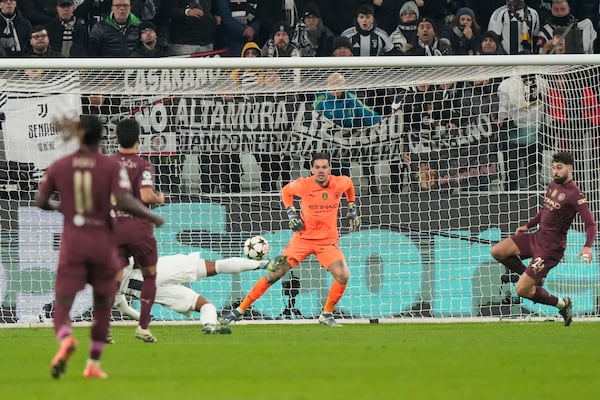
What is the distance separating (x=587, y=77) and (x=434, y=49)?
2.64 m

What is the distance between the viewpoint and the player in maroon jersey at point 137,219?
38.1ft

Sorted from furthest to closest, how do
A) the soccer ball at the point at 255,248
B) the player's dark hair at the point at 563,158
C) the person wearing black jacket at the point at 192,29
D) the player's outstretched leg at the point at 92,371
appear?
the person wearing black jacket at the point at 192,29 → the soccer ball at the point at 255,248 → the player's dark hair at the point at 563,158 → the player's outstretched leg at the point at 92,371

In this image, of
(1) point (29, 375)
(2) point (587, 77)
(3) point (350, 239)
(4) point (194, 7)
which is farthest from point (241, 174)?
(1) point (29, 375)

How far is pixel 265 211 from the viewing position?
1619 cm

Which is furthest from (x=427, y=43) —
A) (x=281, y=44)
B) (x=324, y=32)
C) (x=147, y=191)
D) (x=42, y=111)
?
(x=147, y=191)

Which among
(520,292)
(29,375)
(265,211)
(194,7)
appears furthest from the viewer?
(194,7)

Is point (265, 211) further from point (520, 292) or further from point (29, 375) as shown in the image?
point (29, 375)

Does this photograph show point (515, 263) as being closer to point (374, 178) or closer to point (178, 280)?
point (374, 178)

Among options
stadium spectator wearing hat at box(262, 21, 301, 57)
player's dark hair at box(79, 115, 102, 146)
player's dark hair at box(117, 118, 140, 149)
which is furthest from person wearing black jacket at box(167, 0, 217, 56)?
player's dark hair at box(79, 115, 102, 146)

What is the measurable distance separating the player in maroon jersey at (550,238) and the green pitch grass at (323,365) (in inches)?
25.0

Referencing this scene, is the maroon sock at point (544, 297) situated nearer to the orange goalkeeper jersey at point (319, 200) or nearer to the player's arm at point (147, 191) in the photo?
the orange goalkeeper jersey at point (319, 200)

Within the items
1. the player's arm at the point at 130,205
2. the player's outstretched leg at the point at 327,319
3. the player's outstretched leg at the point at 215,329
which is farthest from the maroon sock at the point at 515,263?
the player's arm at the point at 130,205

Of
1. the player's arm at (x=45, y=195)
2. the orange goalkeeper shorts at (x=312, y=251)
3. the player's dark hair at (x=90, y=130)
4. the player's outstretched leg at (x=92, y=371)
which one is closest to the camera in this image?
the player's dark hair at (x=90, y=130)

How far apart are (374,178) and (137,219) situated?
5211mm
